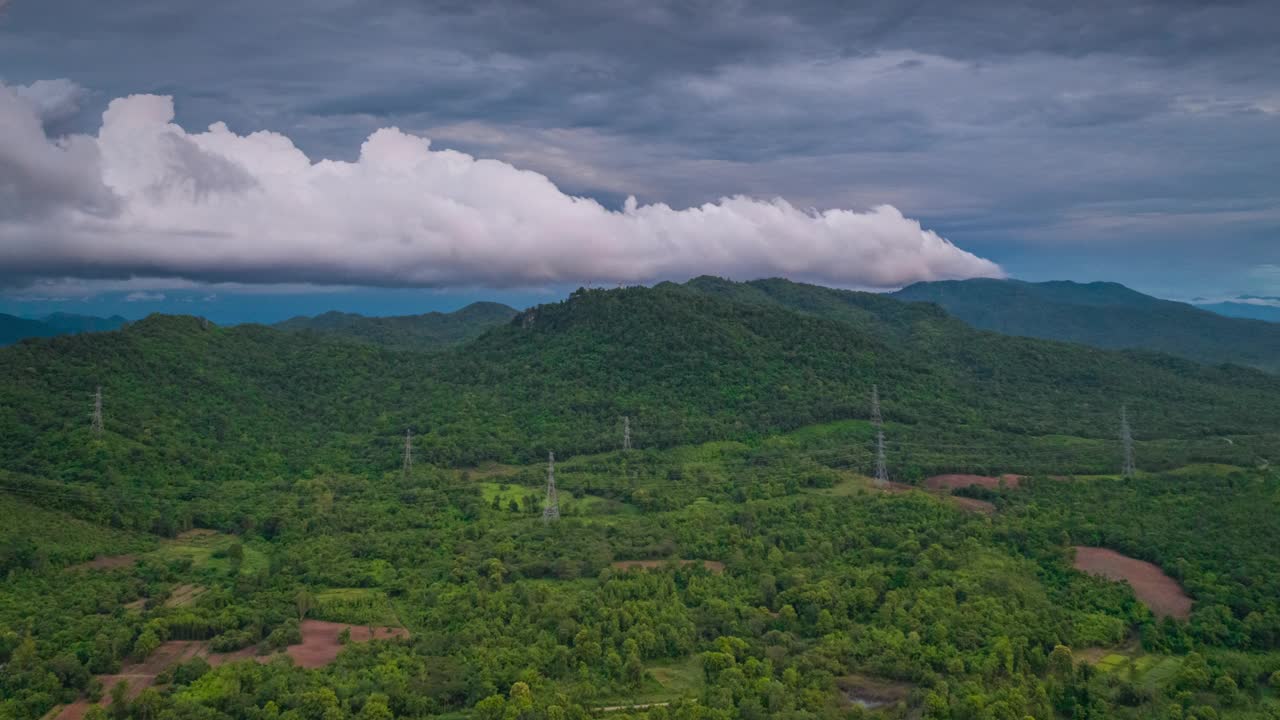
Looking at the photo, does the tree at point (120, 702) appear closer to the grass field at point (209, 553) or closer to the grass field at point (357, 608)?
the grass field at point (357, 608)

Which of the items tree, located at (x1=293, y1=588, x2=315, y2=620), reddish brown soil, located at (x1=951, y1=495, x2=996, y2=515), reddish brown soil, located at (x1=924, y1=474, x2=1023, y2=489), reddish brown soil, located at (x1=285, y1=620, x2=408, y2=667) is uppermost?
reddish brown soil, located at (x1=924, y1=474, x2=1023, y2=489)

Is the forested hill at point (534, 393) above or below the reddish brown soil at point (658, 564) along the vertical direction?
above

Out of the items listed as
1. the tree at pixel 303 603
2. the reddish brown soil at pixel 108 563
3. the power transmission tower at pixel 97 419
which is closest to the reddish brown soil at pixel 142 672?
the tree at pixel 303 603

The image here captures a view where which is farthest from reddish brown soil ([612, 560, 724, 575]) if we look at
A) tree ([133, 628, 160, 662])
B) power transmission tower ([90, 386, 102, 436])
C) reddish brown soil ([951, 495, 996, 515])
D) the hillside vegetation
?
power transmission tower ([90, 386, 102, 436])

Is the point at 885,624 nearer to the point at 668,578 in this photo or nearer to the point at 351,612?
the point at 668,578

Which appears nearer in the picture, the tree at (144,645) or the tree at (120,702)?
the tree at (120,702)

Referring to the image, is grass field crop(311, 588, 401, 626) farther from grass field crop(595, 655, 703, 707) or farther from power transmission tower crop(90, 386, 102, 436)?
power transmission tower crop(90, 386, 102, 436)
